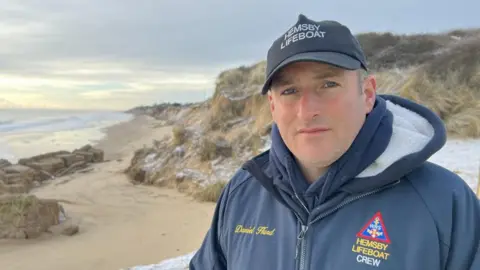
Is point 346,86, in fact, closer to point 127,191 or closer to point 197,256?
point 197,256

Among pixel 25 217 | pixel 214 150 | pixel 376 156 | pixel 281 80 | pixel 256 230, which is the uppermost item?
pixel 281 80

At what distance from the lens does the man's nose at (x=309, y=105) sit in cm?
185

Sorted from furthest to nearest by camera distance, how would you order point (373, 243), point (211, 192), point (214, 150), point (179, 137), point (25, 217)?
point (179, 137), point (214, 150), point (211, 192), point (25, 217), point (373, 243)

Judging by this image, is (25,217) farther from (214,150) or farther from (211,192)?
(214,150)

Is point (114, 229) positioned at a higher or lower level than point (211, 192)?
lower

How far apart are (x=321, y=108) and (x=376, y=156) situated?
273 millimetres

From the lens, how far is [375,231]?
175 centimetres

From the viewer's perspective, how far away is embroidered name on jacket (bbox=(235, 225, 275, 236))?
1987mm

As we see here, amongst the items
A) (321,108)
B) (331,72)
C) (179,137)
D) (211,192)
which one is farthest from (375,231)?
(179,137)

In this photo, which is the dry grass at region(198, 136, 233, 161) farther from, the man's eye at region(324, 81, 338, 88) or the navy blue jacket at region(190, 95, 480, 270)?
the man's eye at region(324, 81, 338, 88)

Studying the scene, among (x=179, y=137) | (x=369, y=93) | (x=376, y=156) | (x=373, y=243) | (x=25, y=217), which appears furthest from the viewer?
(x=179, y=137)

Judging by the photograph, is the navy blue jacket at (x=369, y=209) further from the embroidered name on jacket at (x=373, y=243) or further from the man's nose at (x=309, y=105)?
the man's nose at (x=309, y=105)

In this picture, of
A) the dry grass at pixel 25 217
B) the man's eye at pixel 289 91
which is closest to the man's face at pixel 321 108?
the man's eye at pixel 289 91

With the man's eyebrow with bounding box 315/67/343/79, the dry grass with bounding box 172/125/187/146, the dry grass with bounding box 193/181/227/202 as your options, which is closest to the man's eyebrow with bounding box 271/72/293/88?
the man's eyebrow with bounding box 315/67/343/79
